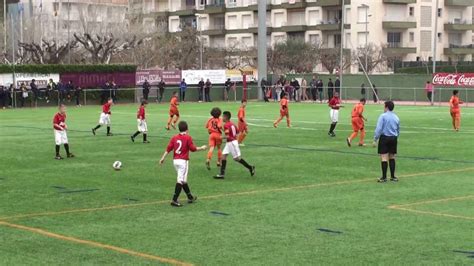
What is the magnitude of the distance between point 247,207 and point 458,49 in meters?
90.5

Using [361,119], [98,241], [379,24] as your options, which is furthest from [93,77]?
[98,241]

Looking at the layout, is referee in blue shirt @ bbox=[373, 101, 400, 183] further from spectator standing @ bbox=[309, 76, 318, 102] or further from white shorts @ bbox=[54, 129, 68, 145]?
spectator standing @ bbox=[309, 76, 318, 102]

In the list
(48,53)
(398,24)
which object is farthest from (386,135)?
(398,24)

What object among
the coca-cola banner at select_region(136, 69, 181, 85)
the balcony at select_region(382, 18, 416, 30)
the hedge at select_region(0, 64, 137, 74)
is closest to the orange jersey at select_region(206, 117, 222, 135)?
the hedge at select_region(0, 64, 137, 74)

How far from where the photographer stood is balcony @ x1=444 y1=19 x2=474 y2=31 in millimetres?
99688

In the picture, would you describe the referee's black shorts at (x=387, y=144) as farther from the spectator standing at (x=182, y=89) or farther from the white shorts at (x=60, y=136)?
the spectator standing at (x=182, y=89)

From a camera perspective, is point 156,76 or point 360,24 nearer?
point 156,76

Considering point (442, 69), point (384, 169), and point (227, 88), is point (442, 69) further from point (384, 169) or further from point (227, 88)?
point (384, 169)

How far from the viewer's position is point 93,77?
61.8 meters

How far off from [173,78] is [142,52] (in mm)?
18258

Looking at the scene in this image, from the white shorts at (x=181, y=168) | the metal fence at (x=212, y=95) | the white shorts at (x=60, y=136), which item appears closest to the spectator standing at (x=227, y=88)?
the metal fence at (x=212, y=95)

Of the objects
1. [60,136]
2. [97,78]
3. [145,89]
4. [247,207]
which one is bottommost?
[247,207]

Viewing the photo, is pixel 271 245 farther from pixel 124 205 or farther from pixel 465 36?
pixel 465 36

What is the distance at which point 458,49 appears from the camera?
330 feet
